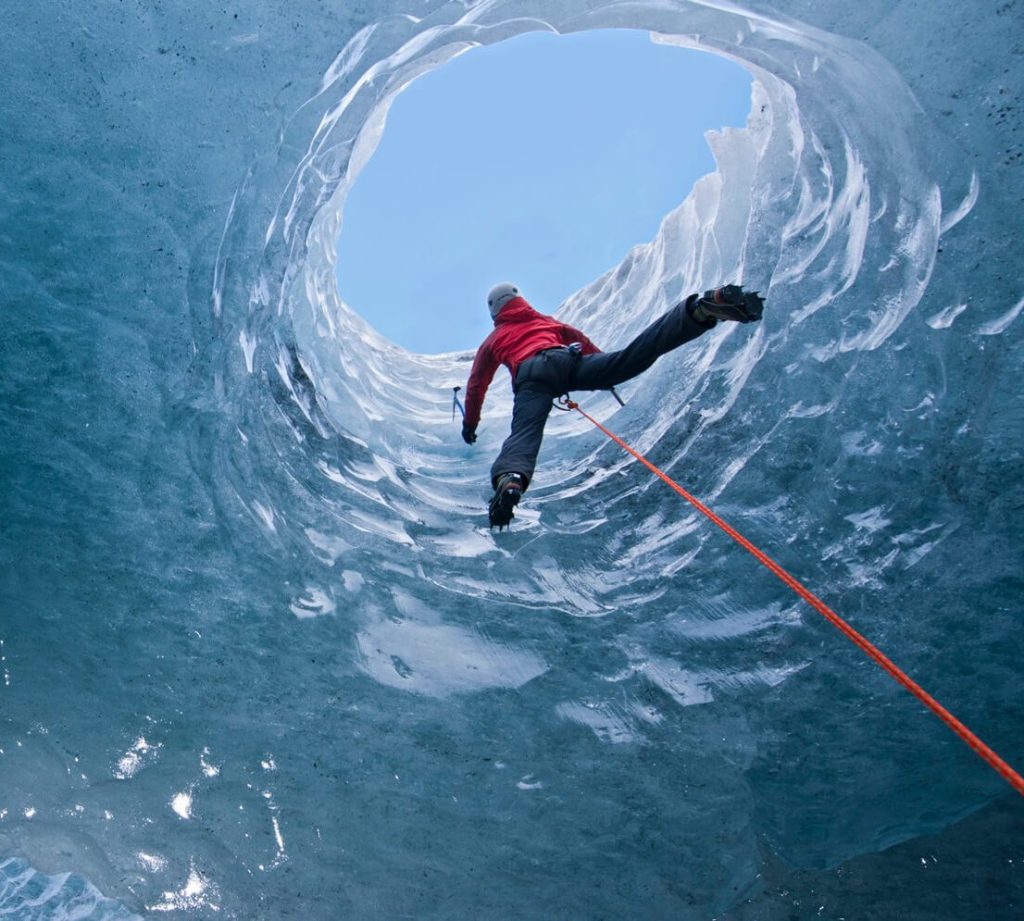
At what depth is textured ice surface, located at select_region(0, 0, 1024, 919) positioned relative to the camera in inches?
139

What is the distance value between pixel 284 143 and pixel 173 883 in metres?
3.64

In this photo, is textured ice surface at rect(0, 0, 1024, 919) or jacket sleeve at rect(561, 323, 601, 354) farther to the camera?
jacket sleeve at rect(561, 323, 601, 354)

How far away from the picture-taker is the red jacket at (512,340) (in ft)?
14.2

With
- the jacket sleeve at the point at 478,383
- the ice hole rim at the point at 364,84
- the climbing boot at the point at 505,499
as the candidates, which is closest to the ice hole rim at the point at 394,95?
the ice hole rim at the point at 364,84

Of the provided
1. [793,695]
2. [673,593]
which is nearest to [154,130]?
[673,593]

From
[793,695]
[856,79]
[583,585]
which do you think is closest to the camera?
[856,79]

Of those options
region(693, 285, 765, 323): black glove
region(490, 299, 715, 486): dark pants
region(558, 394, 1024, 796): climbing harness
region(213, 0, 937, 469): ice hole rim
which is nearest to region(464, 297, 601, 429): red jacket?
region(490, 299, 715, 486): dark pants

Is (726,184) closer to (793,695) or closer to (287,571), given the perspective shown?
(793,695)

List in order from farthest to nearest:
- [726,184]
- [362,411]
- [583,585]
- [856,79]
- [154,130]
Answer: [362,411] < [726,184] < [583,585] < [856,79] < [154,130]

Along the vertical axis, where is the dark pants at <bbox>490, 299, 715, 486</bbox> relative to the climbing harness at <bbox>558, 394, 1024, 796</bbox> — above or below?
above

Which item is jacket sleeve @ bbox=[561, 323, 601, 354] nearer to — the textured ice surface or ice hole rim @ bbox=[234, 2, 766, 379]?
the textured ice surface

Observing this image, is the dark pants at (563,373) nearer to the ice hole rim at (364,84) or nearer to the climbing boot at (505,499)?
the climbing boot at (505,499)

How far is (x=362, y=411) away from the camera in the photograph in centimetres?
539

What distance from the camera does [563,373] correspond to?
395 cm
